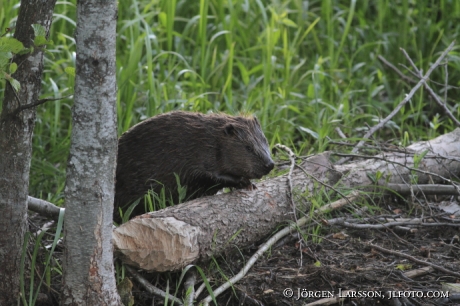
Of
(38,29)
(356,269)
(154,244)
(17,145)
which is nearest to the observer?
(38,29)

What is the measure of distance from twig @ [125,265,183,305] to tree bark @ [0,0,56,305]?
0.51 metres

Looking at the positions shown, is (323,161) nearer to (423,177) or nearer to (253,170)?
(253,170)

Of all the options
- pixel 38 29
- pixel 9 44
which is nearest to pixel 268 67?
pixel 38 29

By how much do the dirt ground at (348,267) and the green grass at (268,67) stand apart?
3.34 ft

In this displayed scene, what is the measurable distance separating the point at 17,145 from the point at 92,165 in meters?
0.39

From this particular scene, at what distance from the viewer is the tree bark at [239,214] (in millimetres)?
3014

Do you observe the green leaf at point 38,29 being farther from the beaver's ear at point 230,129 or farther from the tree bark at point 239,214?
the beaver's ear at point 230,129

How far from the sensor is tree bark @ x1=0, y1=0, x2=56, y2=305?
2.71 metres

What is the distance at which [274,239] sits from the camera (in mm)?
3586

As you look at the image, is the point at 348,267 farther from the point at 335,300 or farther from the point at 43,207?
the point at 43,207

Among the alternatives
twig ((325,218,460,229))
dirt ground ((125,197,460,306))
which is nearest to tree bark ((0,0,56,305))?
dirt ground ((125,197,460,306))

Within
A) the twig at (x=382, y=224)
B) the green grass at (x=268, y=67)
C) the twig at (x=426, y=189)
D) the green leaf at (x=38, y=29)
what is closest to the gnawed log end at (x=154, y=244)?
the green leaf at (x=38, y=29)

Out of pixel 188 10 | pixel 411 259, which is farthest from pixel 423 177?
pixel 188 10

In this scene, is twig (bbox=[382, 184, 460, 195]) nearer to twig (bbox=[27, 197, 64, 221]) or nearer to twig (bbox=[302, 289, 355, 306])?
twig (bbox=[302, 289, 355, 306])
